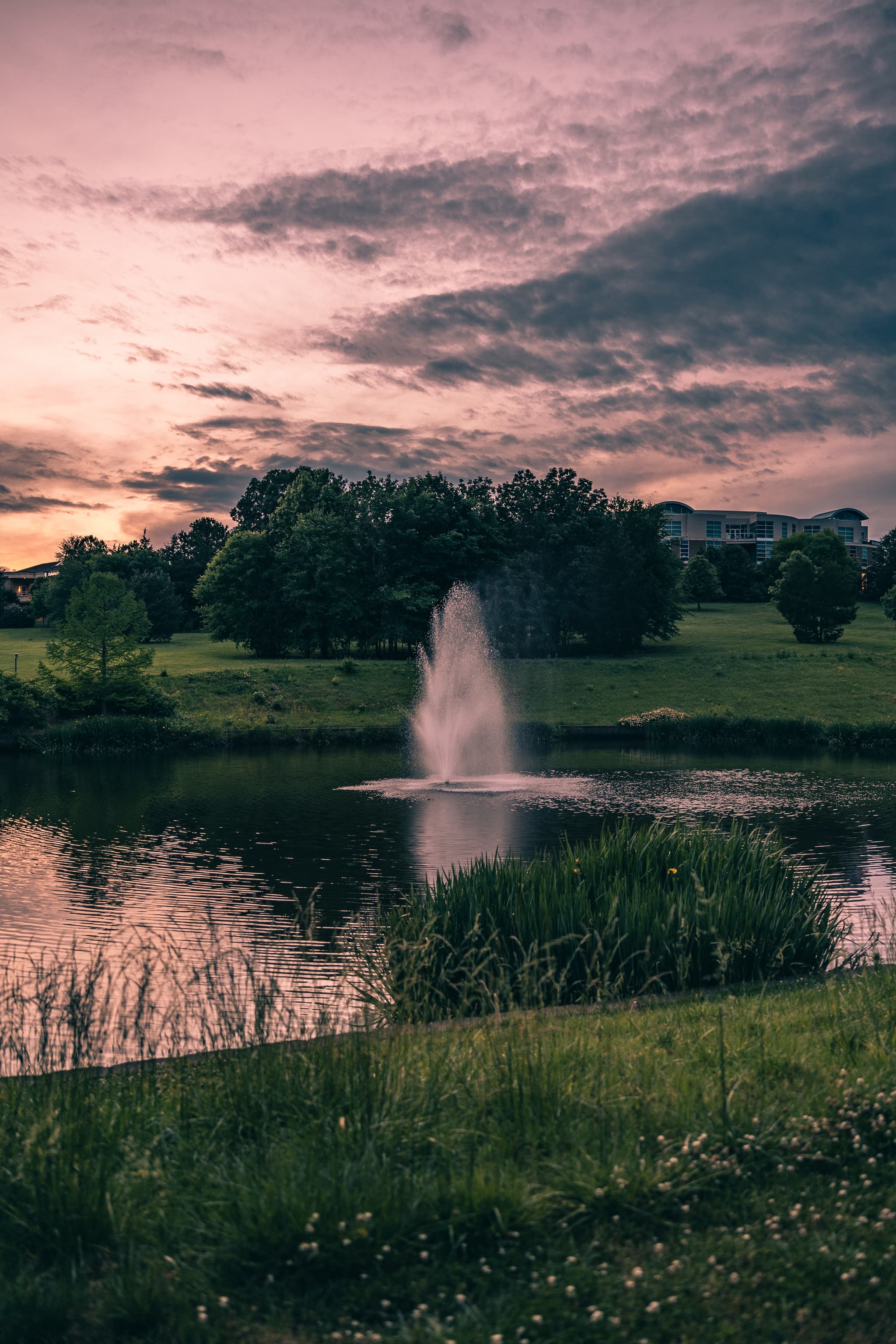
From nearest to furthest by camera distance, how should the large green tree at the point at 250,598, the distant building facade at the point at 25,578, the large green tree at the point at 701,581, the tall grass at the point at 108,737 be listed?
the tall grass at the point at 108,737 < the large green tree at the point at 250,598 < the large green tree at the point at 701,581 < the distant building facade at the point at 25,578

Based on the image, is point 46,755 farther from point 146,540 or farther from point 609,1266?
point 146,540

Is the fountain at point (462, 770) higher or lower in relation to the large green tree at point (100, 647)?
lower

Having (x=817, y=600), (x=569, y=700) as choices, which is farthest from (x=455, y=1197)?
(x=817, y=600)

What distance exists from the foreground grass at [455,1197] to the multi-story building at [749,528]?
153m

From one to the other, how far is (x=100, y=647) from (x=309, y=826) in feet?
92.2

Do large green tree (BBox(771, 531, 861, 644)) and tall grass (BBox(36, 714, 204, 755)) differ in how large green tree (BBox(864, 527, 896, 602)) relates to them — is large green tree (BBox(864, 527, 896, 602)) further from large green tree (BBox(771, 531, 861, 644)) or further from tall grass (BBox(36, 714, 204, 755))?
tall grass (BBox(36, 714, 204, 755))

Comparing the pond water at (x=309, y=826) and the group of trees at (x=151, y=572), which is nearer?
the pond water at (x=309, y=826)

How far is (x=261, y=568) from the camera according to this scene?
273ft

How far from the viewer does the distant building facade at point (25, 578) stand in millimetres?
151375

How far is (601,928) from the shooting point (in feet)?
Answer: 35.6

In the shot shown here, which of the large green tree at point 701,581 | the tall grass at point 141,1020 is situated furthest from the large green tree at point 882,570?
the tall grass at point 141,1020

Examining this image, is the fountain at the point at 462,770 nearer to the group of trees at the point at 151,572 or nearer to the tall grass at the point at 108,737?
the tall grass at the point at 108,737

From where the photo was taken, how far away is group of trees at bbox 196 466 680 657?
248 ft

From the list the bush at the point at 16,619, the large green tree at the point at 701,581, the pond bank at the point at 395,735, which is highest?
the large green tree at the point at 701,581
